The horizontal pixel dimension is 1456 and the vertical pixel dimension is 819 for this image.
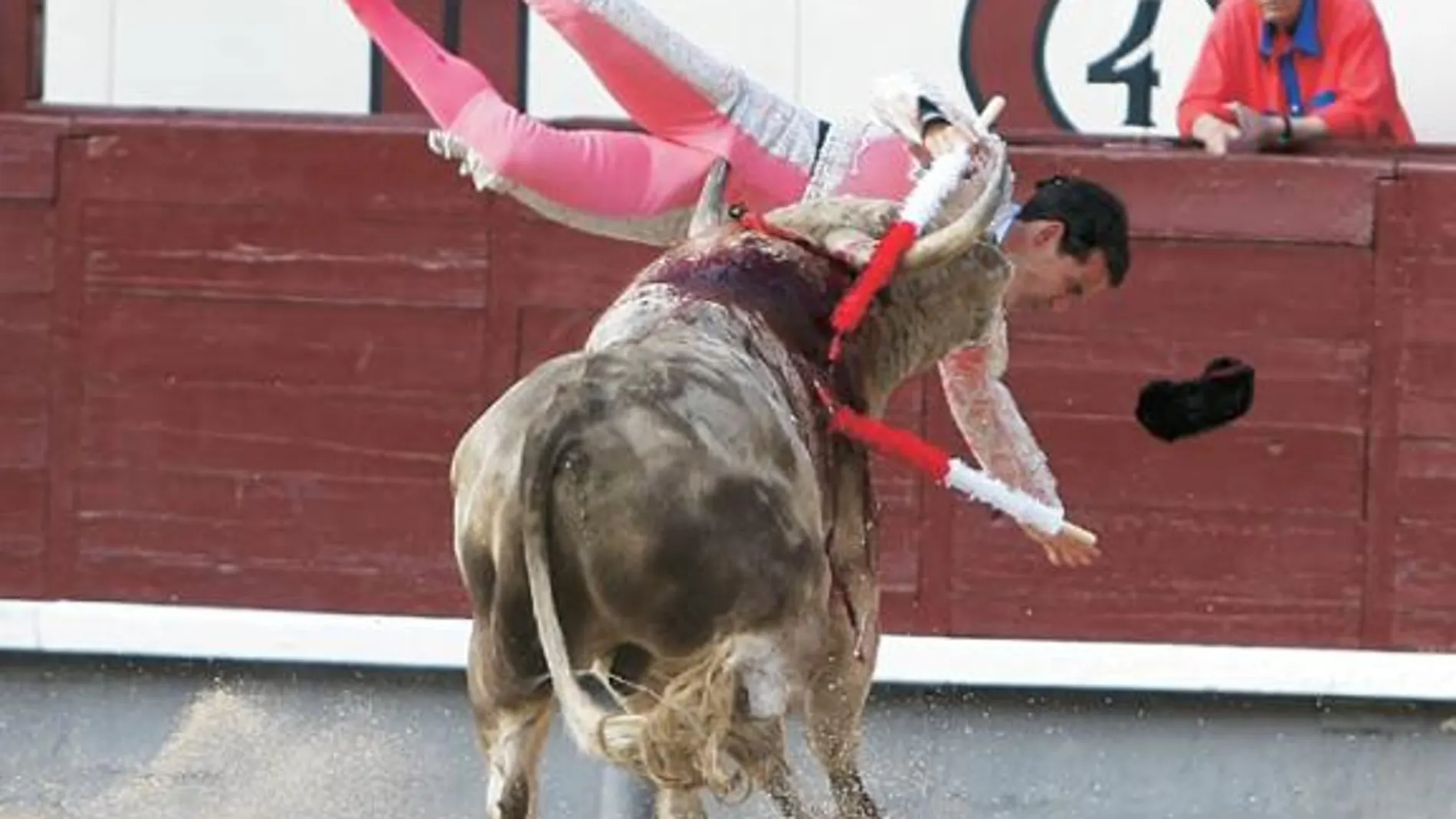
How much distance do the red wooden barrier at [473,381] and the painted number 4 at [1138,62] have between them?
44cm

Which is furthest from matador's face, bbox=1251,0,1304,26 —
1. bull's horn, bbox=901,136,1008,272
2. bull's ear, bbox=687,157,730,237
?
bull's horn, bbox=901,136,1008,272

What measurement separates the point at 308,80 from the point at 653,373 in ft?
9.70

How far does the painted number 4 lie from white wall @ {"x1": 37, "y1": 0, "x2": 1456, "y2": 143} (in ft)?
0.04

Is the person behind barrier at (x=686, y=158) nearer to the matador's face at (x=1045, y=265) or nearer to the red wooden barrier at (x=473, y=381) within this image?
the matador's face at (x=1045, y=265)

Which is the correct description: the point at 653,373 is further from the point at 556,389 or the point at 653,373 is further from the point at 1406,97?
the point at 1406,97

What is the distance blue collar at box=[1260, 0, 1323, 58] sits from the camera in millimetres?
5516

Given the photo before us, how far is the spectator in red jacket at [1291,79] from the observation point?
216 inches

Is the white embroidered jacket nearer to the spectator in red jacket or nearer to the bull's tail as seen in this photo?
the bull's tail

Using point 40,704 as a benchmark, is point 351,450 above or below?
above

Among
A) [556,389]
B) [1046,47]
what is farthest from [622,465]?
[1046,47]

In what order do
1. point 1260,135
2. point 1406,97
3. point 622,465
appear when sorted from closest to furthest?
point 622,465, point 1260,135, point 1406,97

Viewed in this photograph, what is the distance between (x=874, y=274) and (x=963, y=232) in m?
0.11

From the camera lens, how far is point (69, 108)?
5.79m

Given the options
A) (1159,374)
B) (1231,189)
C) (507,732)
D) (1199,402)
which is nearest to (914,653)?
(1159,374)
